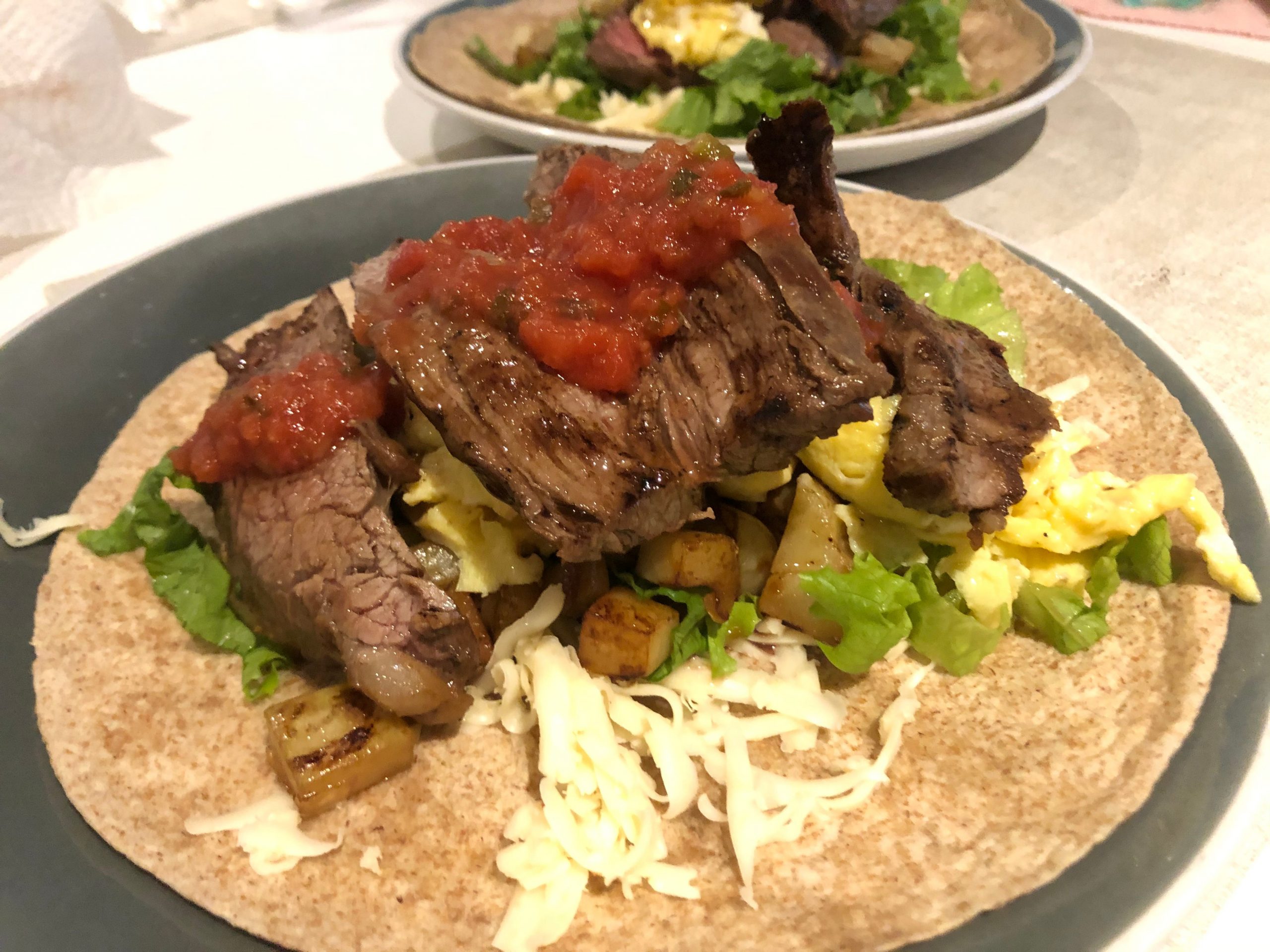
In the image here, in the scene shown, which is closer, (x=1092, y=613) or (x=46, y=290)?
(x=1092, y=613)

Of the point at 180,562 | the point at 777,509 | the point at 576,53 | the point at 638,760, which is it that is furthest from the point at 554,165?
the point at 576,53

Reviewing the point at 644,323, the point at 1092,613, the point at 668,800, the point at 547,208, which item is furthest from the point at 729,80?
the point at 668,800

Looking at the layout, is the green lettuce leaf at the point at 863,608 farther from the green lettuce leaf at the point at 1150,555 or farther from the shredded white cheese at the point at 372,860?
the shredded white cheese at the point at 372,860

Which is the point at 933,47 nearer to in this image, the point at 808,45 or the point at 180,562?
the point at 808,45

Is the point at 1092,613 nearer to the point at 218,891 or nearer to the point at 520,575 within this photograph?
the point at 520,575

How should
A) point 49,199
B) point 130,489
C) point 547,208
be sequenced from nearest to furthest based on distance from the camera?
1. point 547,208
2. point 130,489
3. point 49,199

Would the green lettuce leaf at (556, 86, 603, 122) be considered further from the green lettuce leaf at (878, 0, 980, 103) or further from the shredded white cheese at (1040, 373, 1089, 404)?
the shredded white cheese at (1040, 373, 1089, 404)
